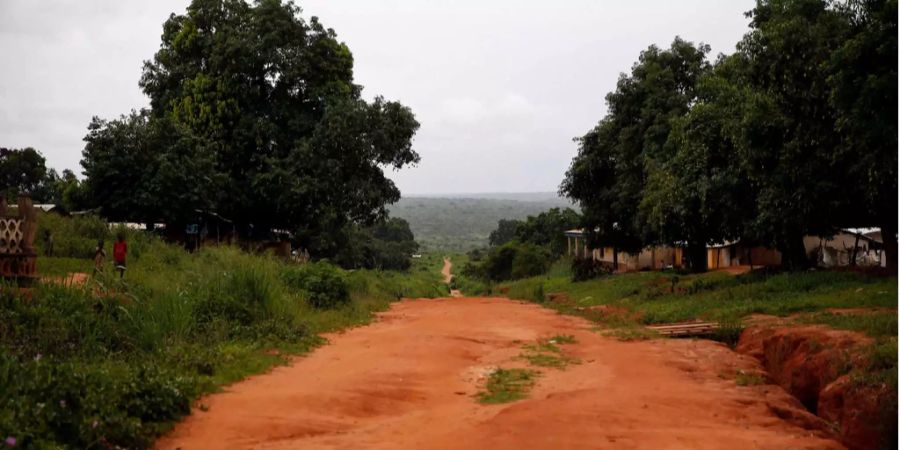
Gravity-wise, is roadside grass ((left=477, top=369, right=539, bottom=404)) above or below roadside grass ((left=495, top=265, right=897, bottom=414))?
below

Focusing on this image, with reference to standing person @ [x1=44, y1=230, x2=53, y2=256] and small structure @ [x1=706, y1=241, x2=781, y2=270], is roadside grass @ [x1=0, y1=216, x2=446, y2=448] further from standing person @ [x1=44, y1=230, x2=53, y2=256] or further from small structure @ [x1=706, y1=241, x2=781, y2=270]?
small structure @ [x1=706, y1=241, x2=781, y2=270]

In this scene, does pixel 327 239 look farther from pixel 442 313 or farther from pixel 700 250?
pixel 700 250

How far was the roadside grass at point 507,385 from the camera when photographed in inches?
344

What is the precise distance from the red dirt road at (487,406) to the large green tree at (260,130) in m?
16.7

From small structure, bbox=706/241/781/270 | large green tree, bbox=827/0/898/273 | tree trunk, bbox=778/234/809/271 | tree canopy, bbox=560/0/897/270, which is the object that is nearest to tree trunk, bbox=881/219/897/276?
tree canopy, bbox=560/0/897/270

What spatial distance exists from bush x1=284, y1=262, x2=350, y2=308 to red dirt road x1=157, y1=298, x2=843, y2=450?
5575 mm

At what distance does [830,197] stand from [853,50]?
5717 millimetres

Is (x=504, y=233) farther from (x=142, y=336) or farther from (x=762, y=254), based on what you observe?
(x=142, y=336)

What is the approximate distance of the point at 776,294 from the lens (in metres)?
17.4

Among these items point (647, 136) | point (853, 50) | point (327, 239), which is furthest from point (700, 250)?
point (853, 50)

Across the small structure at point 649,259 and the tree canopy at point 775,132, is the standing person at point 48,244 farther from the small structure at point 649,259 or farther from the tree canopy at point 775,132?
the small structure at point 649,259

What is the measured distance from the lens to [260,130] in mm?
30203

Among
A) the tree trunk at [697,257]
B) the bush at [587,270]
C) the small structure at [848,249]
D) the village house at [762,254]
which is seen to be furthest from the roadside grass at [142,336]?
the small structure at [848,249]

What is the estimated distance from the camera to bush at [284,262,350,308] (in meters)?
18.6
